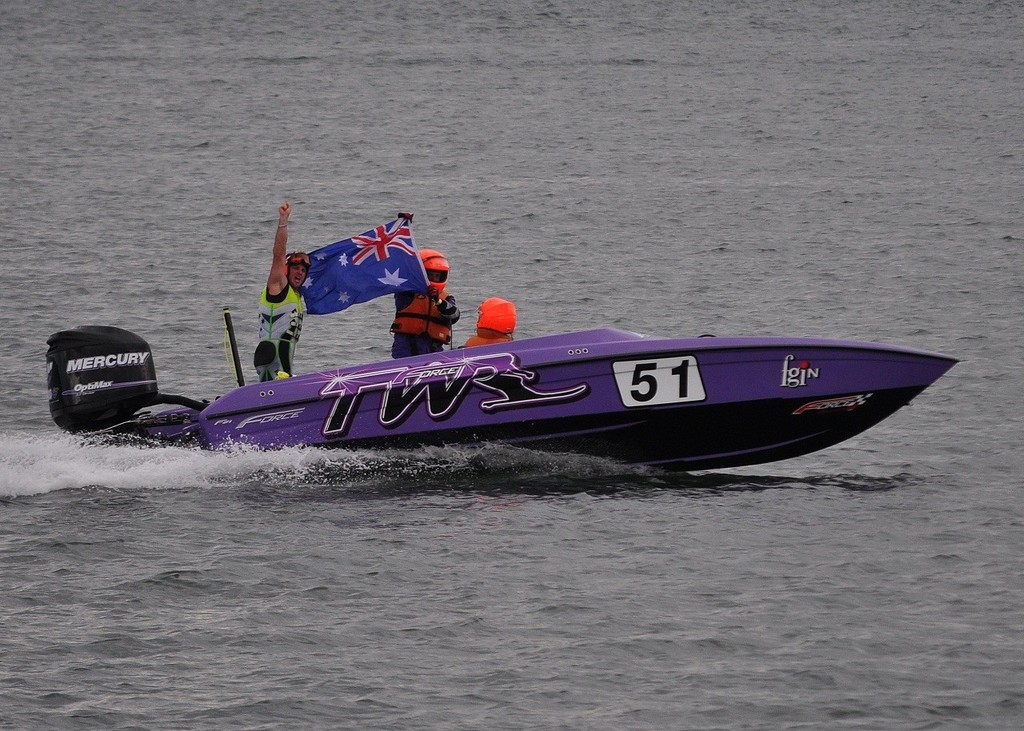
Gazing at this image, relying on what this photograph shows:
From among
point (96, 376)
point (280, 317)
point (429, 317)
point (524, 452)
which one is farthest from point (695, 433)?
point (96, 376)

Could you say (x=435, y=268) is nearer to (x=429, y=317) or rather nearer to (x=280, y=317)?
(x=429, y=317)

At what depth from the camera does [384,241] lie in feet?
42.8

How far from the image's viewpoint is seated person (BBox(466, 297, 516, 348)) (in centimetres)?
1217

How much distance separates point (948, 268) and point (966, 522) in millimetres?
12021

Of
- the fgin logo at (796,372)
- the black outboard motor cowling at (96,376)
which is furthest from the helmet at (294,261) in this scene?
the fgin logo at (796,372)

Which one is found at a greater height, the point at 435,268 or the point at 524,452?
the point at 435,268

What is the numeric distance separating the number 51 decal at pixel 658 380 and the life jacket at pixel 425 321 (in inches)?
72.3

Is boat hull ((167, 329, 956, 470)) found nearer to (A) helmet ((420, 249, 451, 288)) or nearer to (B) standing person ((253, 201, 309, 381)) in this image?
(B) standing person ((253, 201, 309, 381))

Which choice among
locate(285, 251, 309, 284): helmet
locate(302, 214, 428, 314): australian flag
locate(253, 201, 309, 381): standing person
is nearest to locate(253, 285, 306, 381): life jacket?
locate(253, 201, 309, 381): standing person

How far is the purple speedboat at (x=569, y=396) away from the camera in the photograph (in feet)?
37.9

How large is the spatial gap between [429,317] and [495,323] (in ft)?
2.94

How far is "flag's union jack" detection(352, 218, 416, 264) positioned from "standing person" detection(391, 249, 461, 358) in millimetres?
213

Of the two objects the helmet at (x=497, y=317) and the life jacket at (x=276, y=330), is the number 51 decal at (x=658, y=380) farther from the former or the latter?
the life jacket at (x=276, y=330)

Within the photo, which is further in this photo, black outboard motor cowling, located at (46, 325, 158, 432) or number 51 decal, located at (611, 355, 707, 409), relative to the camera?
black outboard motor cowling, located at (46, 325, 158, 432)
